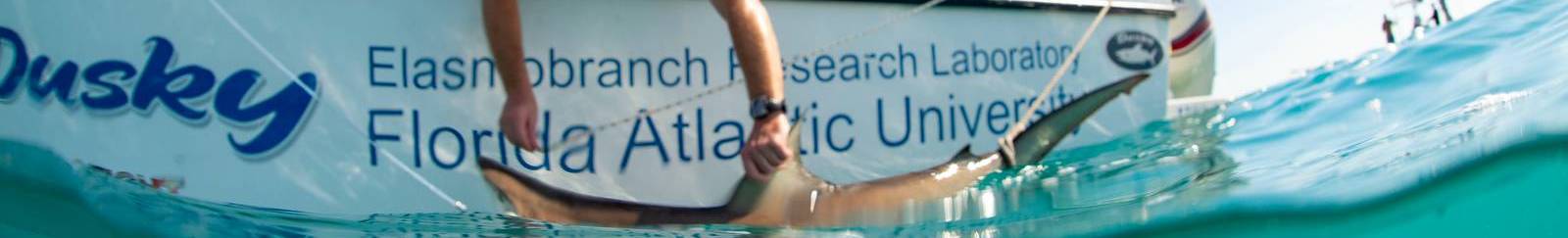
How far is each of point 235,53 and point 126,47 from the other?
0.16 m

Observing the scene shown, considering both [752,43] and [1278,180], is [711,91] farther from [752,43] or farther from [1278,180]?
[1278,180]

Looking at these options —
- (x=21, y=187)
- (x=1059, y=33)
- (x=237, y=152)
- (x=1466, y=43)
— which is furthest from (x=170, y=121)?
(x=1466, y=43)

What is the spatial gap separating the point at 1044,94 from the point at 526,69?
1257 mm

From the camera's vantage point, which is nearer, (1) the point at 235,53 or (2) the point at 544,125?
(1) the point at 235,53

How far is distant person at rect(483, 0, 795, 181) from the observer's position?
5.94ft

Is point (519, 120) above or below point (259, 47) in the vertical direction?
below

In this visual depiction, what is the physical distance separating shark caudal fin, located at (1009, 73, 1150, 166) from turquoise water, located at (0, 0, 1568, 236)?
0.04 meters

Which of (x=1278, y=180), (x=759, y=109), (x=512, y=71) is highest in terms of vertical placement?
(x=512, y=71)

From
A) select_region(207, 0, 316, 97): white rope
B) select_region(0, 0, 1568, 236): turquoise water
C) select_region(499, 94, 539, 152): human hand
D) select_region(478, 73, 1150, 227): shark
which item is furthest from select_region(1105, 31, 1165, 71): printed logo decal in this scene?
select_region(207, 0, 316, 97): white rope

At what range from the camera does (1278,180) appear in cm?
243

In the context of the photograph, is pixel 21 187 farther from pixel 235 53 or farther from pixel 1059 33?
pixel 1059 33

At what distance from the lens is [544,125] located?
6.33 ft

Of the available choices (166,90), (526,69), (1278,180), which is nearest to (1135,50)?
(1278,180)

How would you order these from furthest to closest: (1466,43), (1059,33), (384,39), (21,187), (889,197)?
1. (1466,43)
2. (1059,33)
3. (889,197)
4. (384,39)
5. (21,187)
